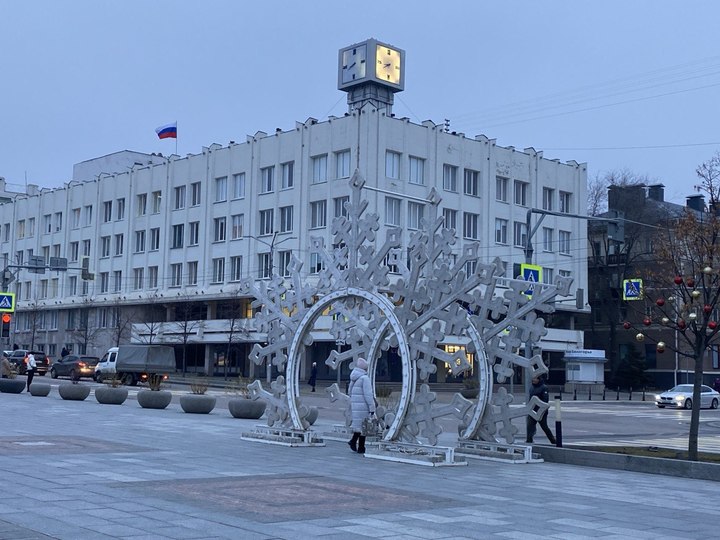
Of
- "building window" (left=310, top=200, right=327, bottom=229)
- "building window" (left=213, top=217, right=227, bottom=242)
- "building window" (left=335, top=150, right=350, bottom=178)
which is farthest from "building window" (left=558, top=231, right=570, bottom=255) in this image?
"building window" (left=213, top=217, right=227, bottom=242)

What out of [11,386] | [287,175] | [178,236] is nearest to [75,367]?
[11,386]

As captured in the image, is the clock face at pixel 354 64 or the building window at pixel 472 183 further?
the clock face at pixel 354 64

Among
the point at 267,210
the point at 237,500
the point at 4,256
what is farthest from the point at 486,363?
the point at 4,256

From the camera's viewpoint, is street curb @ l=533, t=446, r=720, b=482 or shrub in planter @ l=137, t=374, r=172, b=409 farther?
shrub in planter @ l=137, t=374, r=172, b=409

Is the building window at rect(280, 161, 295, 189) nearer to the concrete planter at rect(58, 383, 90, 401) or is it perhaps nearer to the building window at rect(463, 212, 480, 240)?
the building window at rect(463, 212, 480, 240)

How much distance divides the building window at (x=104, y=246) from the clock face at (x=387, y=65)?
86.7 feet

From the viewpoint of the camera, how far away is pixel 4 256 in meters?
88.4

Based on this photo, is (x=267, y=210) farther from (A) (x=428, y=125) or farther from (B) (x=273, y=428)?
(B) (x=273, y=428)

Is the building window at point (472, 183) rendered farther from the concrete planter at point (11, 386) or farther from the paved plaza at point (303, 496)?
the paved plaza at point (303, 496)

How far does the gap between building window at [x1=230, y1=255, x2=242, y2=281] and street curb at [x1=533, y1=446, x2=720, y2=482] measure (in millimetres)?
48205

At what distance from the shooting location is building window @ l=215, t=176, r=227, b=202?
66.8 metres

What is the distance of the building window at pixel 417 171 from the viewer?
60.5 meters

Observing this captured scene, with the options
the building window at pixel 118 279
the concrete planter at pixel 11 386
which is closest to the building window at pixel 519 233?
the building window at pixel 118 279

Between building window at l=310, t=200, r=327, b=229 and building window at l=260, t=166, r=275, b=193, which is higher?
building window at l=260, t=166, r=275, b=193
